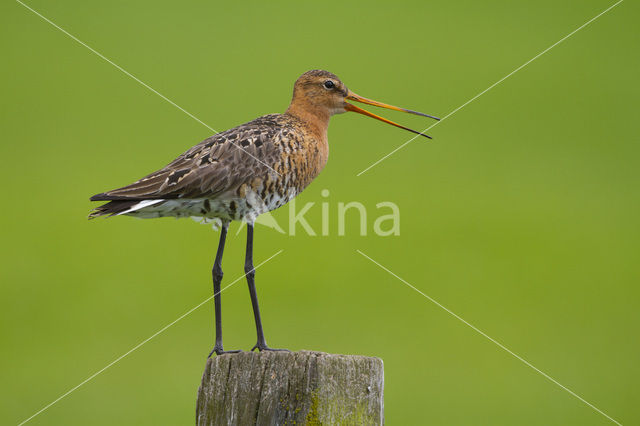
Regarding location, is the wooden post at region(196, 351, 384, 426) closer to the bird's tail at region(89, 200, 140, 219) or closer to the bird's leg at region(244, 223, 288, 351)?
the bird's leg at region(244, 223, 288, 351)

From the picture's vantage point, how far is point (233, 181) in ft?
26.2

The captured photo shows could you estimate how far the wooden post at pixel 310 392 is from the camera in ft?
18.7

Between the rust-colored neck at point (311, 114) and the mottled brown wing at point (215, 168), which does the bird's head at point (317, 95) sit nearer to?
the rust-colored neck at point (311, 114)

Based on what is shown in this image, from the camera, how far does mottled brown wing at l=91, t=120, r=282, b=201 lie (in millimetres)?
7652

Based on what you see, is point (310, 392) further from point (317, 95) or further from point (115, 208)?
point (317, 95)


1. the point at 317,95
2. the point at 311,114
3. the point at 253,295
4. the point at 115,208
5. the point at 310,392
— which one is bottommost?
the point at 310,392

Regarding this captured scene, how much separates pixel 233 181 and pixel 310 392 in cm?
274

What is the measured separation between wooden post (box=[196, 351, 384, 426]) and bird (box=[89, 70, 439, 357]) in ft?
4.96

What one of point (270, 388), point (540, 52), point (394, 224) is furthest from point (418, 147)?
point (270, 388)

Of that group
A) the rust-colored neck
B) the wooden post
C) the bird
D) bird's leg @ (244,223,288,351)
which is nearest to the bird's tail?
the bird

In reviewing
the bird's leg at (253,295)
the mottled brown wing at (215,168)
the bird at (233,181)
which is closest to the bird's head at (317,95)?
the bird at (233,181)

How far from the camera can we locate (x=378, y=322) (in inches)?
640

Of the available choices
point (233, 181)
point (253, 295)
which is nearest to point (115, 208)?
point (233, 181)

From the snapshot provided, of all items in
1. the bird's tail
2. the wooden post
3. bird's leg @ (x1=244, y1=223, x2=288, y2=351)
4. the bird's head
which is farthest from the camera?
the bird's head
